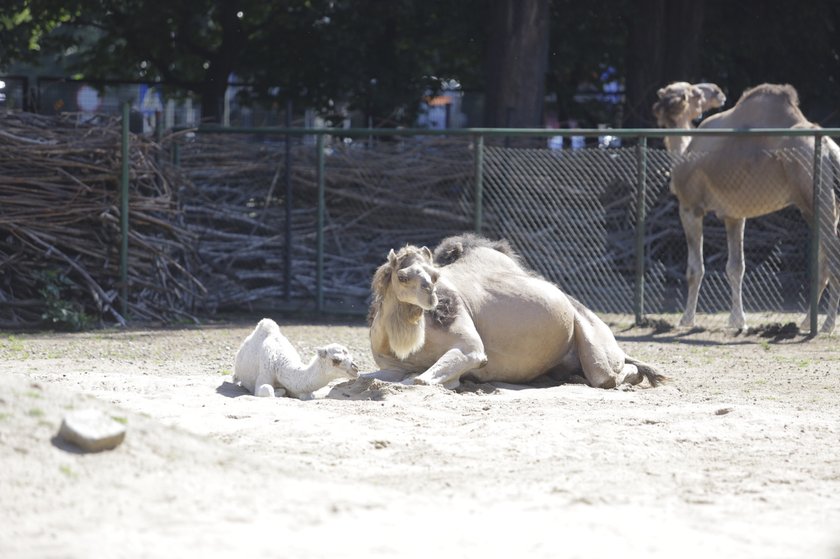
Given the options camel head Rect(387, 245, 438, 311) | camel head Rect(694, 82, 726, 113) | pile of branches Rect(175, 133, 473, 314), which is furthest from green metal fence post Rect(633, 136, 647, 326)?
camel head Rect(387, 245, 438, 311)

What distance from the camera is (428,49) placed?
18.8 metres

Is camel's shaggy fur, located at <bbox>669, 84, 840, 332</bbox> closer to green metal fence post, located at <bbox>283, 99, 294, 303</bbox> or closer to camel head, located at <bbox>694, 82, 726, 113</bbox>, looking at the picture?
camel head, located at <bbox>694, 82, 726, 113</bbox>

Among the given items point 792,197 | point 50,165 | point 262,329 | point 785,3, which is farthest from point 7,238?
point 785,3

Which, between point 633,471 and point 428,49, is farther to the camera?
point 428,49

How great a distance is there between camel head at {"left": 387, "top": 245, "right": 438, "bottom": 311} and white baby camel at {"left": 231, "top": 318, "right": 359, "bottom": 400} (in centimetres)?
52

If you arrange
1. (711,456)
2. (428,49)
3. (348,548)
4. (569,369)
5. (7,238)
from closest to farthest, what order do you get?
(348,548) < (711,456) < (569,369) < (7,238) < (428,49)

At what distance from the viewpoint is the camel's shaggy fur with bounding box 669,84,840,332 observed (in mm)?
12148

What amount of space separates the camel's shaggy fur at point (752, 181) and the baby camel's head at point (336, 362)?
19.1 feet

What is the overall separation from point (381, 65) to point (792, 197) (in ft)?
25.6

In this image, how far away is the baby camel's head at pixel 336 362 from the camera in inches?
298

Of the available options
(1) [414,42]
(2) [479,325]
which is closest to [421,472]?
(2) [479,325]

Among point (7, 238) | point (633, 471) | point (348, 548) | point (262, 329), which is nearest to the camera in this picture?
point (348, 548)

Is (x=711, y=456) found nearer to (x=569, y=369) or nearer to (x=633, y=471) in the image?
(x=633, y=471)

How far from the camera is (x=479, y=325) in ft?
28.0
